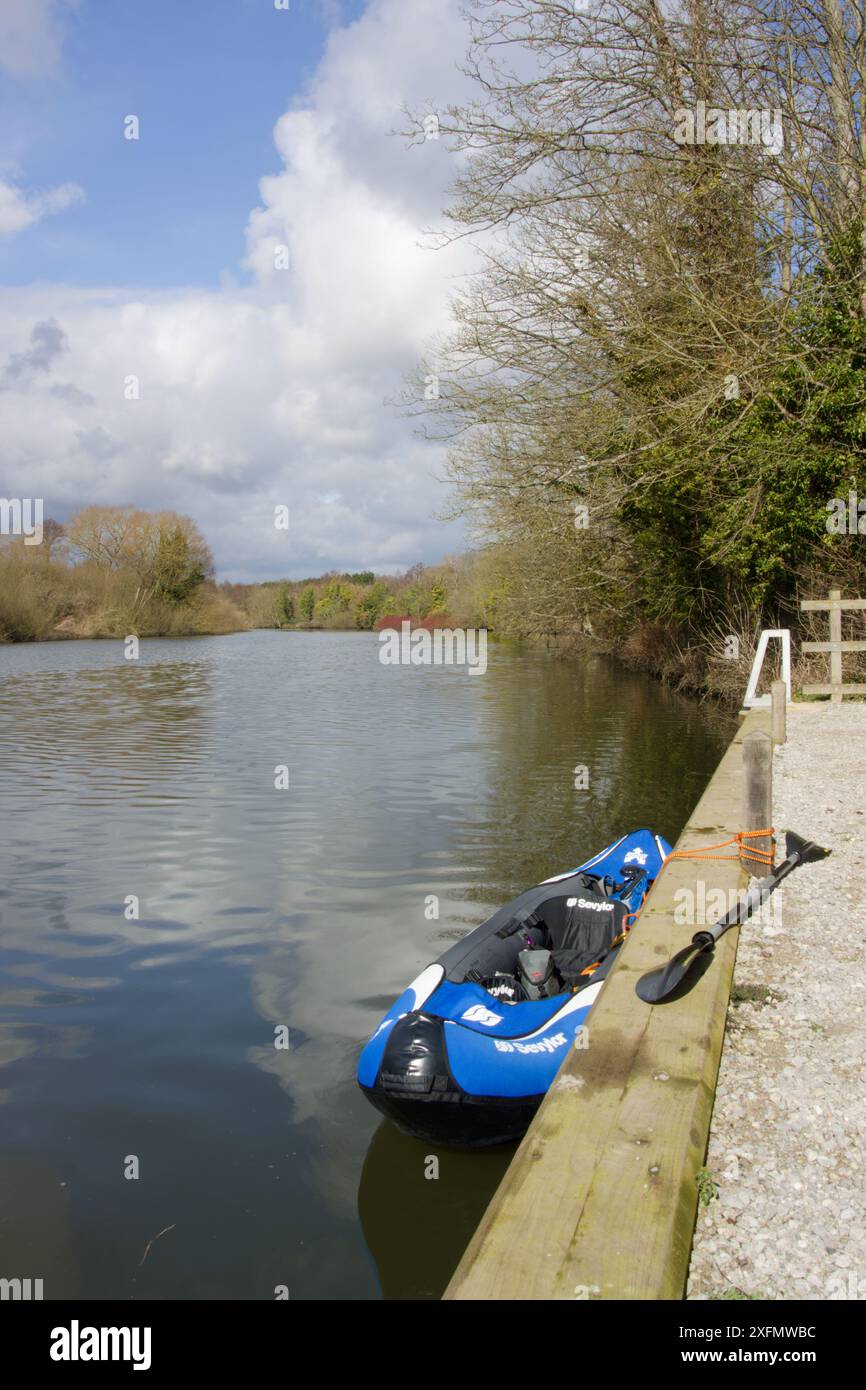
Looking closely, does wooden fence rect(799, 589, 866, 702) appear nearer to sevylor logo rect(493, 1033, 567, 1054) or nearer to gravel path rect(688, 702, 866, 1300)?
gravel path rect(688, 702, 866, 1300)

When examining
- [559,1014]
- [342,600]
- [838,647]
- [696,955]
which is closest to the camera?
[696,955]

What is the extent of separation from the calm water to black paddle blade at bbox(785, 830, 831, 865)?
7.81ft

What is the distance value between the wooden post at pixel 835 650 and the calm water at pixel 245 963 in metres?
2.07

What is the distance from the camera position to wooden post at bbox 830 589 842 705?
1323 cm

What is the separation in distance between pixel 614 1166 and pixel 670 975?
120cm

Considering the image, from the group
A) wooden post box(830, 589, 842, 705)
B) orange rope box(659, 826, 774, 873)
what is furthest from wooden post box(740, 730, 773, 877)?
wooden post box(830, 589, 842, 705)

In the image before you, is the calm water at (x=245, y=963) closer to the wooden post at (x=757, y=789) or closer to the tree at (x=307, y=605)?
the wooden post at (x=757, y=789)
